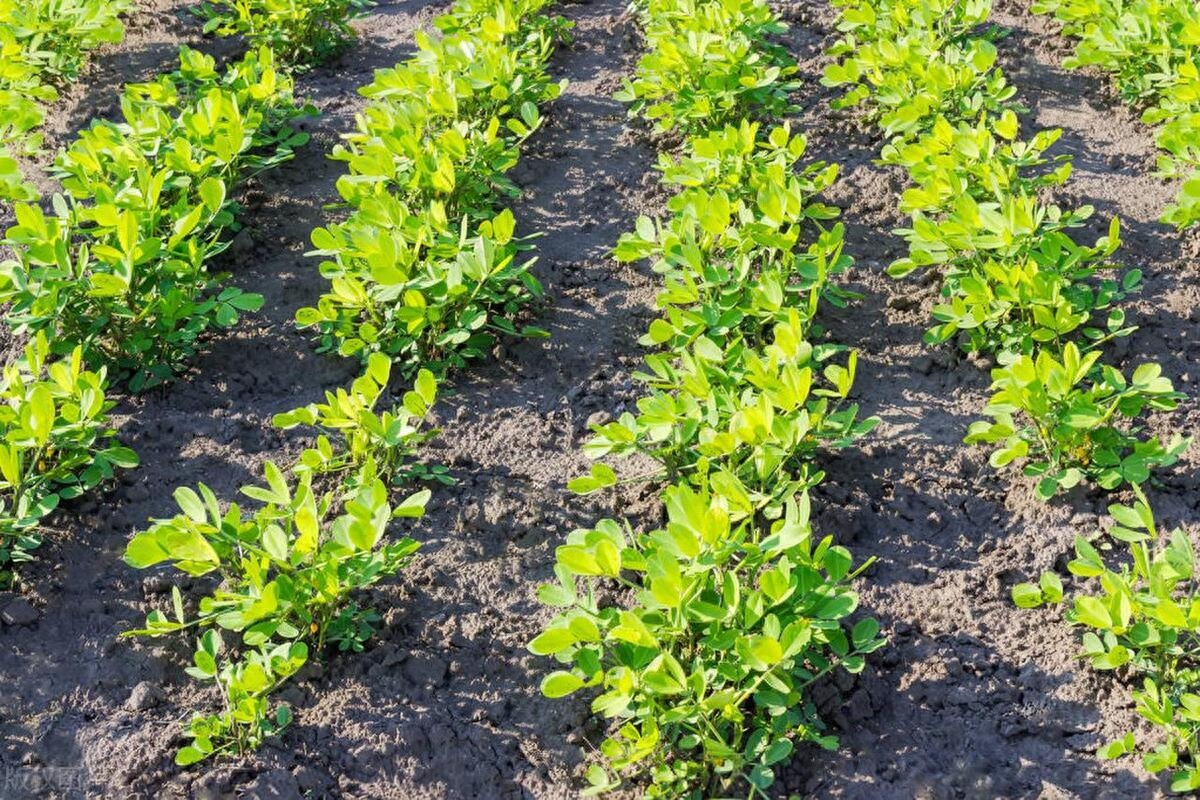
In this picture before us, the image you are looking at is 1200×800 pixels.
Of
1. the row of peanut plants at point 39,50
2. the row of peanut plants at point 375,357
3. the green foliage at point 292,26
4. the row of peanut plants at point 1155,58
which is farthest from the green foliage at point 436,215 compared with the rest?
the row of peanut plants at point 1155,58

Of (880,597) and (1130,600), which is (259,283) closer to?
(880,597)

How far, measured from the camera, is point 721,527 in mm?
2588

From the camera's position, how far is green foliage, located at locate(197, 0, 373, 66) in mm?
5152

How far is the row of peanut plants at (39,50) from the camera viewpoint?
14.1 feet

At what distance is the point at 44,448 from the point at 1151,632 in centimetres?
266

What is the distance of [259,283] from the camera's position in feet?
13.4

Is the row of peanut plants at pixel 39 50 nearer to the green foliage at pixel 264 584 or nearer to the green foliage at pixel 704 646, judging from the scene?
the green foliage at pixel 264 584

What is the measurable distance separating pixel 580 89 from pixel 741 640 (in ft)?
10.5

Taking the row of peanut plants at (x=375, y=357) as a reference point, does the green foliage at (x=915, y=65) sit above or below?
above

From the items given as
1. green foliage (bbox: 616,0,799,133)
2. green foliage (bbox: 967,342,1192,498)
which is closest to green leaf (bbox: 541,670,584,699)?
green foliage (bbox: 967,342,1192,498)

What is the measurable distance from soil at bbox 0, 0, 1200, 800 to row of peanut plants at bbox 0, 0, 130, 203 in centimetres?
80

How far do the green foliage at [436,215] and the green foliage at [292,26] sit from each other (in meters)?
0.60

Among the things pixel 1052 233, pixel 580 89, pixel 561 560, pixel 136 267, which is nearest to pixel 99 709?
pixel 561 560

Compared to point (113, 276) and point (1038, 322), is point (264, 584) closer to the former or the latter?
point (113, 276)
